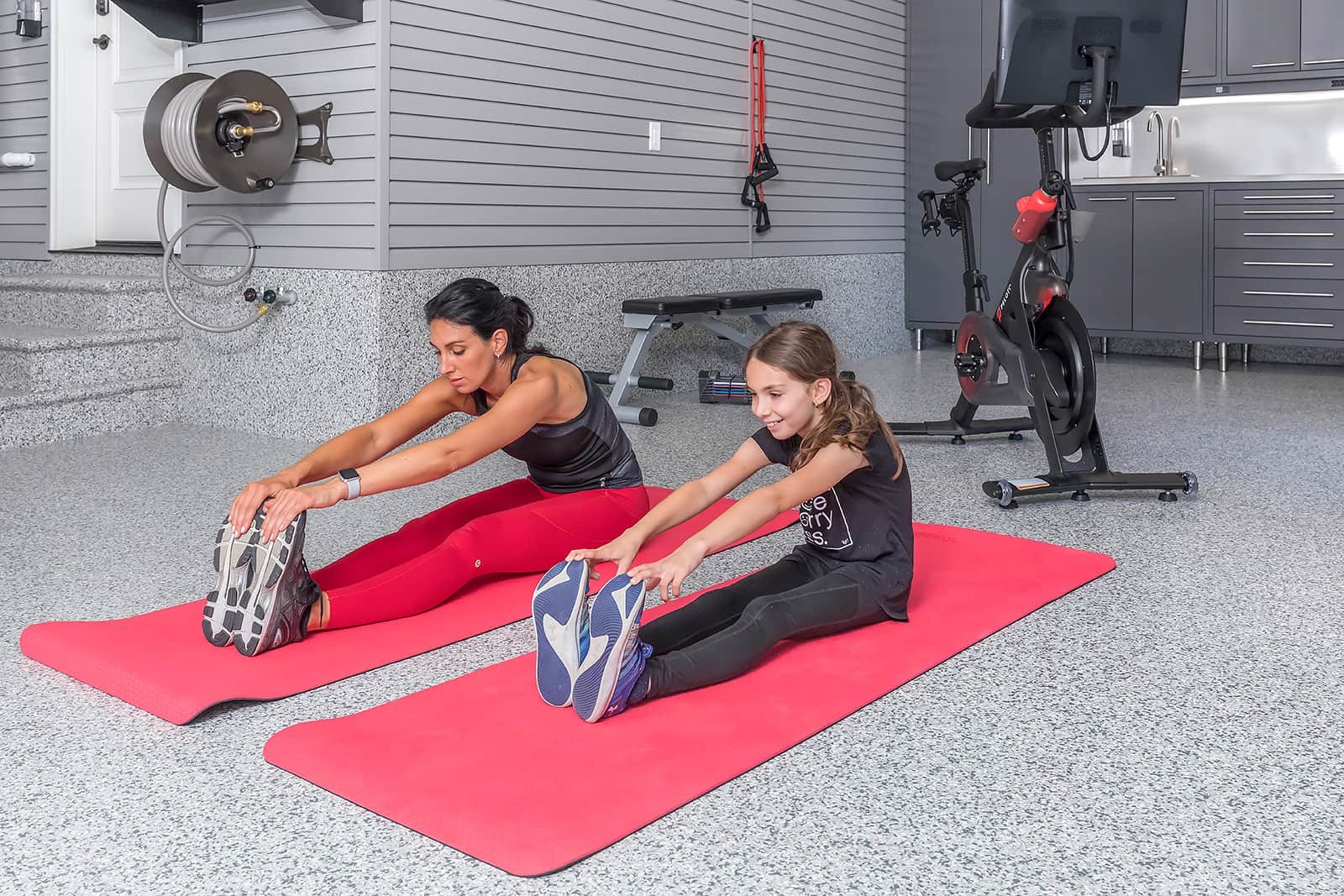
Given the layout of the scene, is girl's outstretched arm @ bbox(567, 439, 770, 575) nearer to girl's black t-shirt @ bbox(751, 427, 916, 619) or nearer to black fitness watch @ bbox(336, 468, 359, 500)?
girl's black t-shirt @ bbox(751, 427, 916, 619)

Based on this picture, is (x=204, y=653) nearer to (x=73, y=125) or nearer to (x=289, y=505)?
(x=289, y=505)

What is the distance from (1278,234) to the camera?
21.1ft

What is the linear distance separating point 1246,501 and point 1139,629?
1.36 metres

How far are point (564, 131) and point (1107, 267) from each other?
3.58 metres

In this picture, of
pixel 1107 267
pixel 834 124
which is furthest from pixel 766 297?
pixel 1107 267

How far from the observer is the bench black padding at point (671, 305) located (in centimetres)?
508

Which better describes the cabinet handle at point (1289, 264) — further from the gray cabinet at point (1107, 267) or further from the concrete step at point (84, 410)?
the concrete step at point (84, 410)

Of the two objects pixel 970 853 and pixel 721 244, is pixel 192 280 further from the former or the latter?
pixel 970 853

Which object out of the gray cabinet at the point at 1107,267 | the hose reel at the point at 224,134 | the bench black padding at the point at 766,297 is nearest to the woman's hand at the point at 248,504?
the hose reel at the point at 224,134

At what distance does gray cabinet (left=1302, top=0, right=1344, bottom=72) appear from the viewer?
6254mm

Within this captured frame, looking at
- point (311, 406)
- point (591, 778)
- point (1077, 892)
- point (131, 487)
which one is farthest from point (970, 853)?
point (311, 406)

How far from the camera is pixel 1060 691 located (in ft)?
6.95

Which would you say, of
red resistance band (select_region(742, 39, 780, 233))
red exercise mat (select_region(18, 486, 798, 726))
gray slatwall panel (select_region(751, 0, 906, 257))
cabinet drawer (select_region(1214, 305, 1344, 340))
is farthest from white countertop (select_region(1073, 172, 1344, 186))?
red exercise mat (select_region(18, 486, 798, 726))

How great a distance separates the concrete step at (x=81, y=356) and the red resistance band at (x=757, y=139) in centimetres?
289
